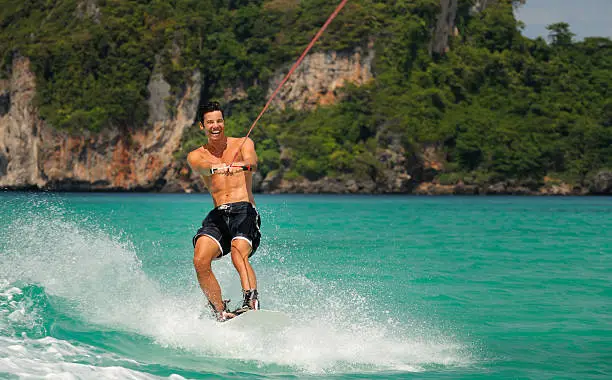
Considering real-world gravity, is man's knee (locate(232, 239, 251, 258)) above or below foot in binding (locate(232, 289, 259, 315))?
above

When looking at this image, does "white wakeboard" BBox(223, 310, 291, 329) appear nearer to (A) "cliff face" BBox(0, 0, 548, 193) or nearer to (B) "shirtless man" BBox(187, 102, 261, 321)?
(B) "shirtless man" BBox(187, 102, 261, 321)

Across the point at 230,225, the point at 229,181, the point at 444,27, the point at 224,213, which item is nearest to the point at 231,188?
the point at 229,181

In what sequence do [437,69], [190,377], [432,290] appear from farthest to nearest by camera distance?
[437,69] → [432,290] → [190,377]

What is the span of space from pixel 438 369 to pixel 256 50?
Answer: 98710 mm

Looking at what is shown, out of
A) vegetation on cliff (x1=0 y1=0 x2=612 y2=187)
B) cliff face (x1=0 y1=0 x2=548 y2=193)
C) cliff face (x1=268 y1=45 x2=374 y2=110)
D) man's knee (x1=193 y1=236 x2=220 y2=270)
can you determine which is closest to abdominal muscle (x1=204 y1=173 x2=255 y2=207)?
man's knee (x1=193 y1=236 x2=220 y2=270)

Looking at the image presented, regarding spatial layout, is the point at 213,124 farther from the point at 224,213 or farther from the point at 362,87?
the point at 362,87

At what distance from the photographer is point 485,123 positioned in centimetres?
9419

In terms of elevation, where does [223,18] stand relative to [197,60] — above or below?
above

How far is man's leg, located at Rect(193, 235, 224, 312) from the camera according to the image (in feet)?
22.7

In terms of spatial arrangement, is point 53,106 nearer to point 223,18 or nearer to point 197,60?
point 197,60

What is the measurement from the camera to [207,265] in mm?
6957

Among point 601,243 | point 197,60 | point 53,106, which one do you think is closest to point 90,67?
point 53,106

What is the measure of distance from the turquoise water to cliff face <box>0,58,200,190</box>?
76609mm

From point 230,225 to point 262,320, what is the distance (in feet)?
3.32
